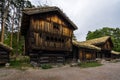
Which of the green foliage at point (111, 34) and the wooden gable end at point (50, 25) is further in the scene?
the green foliage at point (111, 34)

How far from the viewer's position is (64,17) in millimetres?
26266

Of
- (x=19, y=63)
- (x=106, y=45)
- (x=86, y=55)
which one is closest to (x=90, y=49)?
(x=86, y=55)

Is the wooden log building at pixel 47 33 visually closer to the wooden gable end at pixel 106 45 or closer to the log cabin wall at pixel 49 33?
the log cabin wall at pixel 49 33

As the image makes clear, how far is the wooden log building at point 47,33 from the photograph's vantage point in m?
22.5

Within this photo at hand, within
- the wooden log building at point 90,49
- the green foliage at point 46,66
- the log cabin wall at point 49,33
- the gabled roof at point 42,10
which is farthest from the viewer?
the wooden log building at point 90,49

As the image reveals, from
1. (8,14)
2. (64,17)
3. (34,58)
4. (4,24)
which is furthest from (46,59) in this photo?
(8,14)

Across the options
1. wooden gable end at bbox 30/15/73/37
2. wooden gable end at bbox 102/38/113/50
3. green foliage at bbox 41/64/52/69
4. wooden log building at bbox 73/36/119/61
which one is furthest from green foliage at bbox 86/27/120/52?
green foliage at bbox 41/64/52/69

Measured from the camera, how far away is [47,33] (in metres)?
23.9

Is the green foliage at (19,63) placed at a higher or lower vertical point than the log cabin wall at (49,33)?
lower

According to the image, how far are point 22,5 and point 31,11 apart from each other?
17.8 meters

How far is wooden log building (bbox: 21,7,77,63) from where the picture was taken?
73.7 feet

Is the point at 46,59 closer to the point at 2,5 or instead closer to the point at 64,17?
the point at 64,17

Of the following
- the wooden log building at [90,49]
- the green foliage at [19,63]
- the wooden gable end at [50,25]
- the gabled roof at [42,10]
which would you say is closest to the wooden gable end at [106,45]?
the wooden log building at [90,49]

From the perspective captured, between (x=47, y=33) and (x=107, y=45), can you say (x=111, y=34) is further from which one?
(x=47, y=33)
